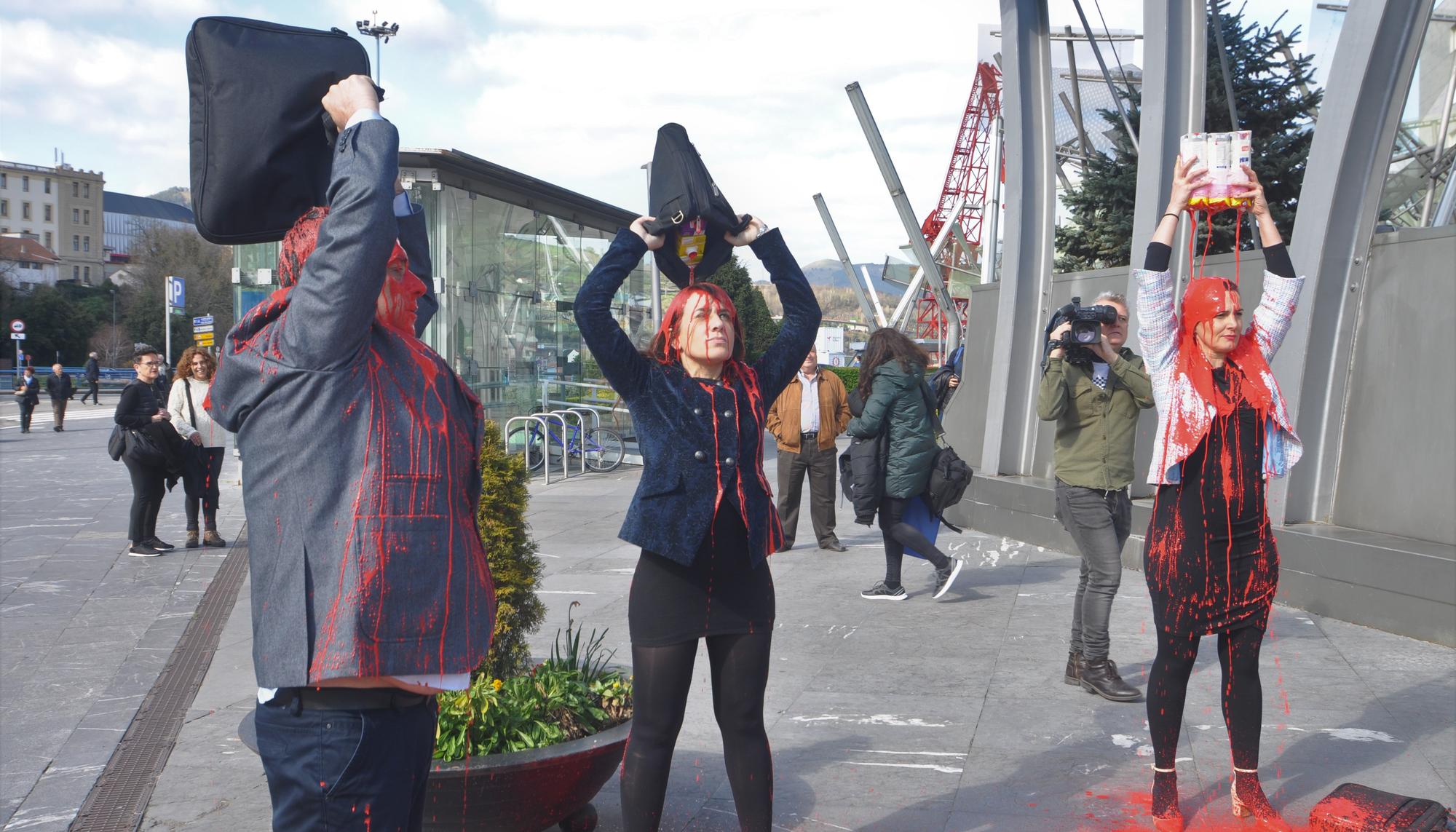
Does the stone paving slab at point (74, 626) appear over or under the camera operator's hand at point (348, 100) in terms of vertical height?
under

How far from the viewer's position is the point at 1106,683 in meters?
5.38

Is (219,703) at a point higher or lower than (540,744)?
lower

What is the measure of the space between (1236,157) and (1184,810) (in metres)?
2.22

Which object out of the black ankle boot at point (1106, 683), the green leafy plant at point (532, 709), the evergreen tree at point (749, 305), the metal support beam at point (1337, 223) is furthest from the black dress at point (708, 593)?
the evergreen tree at point (749, 305)

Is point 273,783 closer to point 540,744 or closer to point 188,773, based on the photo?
point 540,744

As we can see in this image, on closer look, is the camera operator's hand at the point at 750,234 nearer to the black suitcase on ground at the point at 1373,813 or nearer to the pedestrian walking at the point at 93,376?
the black suitcase on ground at the point at 1373,813

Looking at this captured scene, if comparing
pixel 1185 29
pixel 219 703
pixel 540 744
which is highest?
pixel 1185 29

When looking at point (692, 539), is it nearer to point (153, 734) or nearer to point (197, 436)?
point (153, 734)

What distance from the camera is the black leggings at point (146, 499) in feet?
32.2

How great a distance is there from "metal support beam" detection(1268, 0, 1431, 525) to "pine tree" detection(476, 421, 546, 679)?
5.40 metres

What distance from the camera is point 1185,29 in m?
8.57

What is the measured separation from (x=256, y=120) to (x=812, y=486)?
27.2 feet

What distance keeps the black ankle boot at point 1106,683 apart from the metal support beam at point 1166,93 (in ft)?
12.4

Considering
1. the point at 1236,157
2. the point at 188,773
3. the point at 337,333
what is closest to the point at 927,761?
the point at 1236,157
